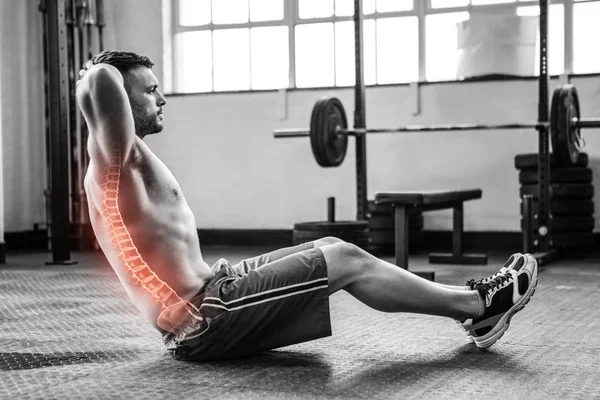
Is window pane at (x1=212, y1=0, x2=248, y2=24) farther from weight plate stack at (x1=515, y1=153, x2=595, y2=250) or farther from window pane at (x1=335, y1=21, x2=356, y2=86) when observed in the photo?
weight plate stack at (x1=515, y1=153, x2=595, y2=250)

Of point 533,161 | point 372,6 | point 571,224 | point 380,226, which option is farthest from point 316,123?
point 571,224

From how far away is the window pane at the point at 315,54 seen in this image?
6426 millimetres

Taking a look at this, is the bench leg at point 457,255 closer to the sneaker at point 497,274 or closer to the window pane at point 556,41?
the window pane at point 556,41

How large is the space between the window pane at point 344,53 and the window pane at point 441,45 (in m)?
0.59

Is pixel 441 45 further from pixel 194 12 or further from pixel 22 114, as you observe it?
pixel 22 114

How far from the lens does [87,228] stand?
6.70 meters

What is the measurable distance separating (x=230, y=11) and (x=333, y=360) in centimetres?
484

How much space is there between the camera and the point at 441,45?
6.13 meters

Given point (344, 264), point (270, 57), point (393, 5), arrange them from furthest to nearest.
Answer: point (270, 57) → point (393, 5) → point (344, 264)

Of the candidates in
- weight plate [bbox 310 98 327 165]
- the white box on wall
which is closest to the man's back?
weight plate [bbox 310 98 327 165]

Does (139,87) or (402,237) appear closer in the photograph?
(139,87)

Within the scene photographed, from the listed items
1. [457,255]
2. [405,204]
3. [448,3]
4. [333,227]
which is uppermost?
[448,3]

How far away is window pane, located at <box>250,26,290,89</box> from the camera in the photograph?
652 centimetres

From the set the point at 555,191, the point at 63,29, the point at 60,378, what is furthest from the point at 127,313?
the point at 555,191
